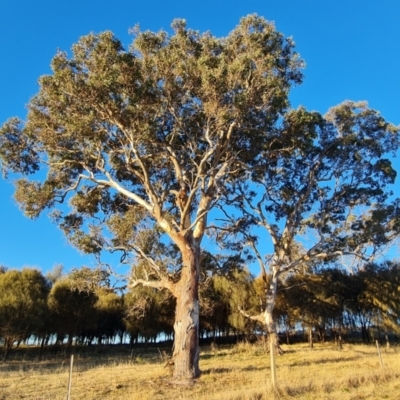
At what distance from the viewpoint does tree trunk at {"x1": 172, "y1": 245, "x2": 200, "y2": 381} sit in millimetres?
12062

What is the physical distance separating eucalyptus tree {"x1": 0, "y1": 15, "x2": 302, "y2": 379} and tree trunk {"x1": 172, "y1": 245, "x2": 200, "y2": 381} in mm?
31

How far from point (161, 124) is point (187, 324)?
7443 millimetres

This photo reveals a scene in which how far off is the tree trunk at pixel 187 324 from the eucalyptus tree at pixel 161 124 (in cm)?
3

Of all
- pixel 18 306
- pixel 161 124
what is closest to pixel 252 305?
pixel 18 306

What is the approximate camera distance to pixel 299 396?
8.92m

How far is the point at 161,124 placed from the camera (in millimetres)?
15602

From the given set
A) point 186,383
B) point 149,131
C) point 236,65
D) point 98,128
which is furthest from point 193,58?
point 186,383

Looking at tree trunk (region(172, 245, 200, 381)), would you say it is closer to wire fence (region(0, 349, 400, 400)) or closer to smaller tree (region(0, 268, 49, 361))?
wire fence (region(0, 349, 400, 400))

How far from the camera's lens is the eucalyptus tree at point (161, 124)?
13.6 m

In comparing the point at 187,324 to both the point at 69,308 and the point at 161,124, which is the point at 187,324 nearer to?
the point at 161,124

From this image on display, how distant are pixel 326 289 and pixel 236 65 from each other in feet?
76.9

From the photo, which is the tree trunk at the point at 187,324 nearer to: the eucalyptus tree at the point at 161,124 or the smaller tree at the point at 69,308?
the eucalyptus tree at the point at 161,124

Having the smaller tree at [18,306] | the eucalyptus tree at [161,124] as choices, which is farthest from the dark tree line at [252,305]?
the eucalyptus tree at [161,124]

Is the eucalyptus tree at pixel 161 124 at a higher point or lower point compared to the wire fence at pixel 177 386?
higher
